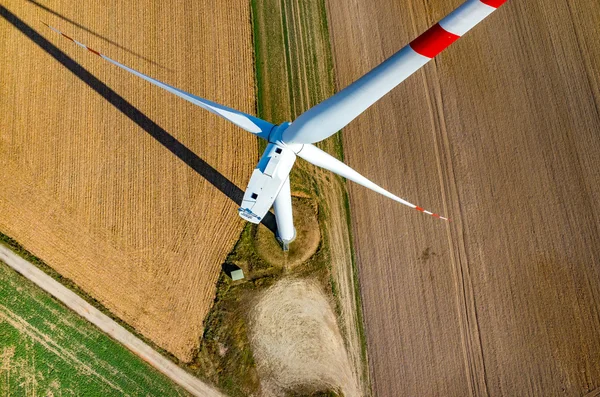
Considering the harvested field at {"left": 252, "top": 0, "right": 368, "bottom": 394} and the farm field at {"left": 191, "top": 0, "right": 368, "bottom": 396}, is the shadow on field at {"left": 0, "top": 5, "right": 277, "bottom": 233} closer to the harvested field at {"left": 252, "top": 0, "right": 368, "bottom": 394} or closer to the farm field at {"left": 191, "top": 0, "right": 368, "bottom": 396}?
the farm field at {"left": 191, "top": 0, "right": 368, "bottom": 396}

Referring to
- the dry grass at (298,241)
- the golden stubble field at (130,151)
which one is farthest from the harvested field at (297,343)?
the golden stubble field at (130,151)

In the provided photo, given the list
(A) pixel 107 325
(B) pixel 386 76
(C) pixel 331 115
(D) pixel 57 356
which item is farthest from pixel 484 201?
(D) pixel 57 356

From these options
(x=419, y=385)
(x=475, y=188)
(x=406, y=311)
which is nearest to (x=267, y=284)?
(x=406, y=311)

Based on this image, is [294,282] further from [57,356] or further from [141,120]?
[141,120]

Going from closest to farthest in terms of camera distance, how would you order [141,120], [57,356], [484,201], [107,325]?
[57,356] < [107,325] < [141,120] < [484,201]

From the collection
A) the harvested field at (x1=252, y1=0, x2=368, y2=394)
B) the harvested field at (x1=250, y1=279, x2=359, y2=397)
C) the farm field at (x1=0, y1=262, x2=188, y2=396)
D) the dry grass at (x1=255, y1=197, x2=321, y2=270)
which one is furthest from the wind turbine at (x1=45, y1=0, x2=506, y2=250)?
the farm field at (x1=0, y1=262, x2=188, y2=396)

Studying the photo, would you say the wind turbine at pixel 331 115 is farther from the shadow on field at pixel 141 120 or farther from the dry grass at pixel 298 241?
the shadow on field at pixel 141 120
